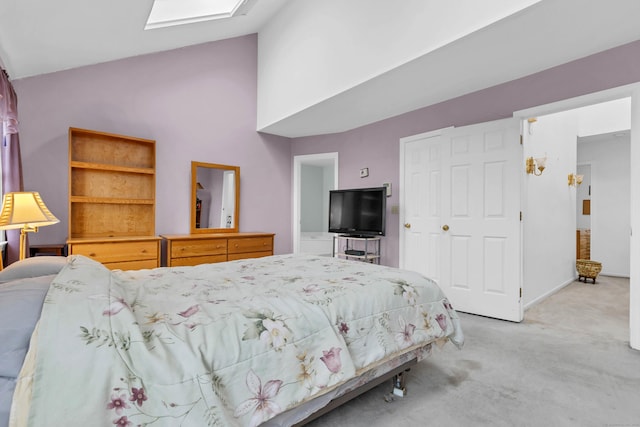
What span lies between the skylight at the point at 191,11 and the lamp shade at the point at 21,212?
2.11 m

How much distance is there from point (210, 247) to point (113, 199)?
117cm

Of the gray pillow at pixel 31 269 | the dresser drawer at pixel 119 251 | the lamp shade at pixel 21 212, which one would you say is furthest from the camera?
the dresser drawer at pixel 119 251

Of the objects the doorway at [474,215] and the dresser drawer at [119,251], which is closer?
the dresser drawer at [119,251]

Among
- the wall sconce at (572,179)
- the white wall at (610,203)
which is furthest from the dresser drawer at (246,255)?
the white wall at (610,203)

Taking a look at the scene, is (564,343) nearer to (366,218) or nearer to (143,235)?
(366,218)

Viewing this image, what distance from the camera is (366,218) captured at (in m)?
4.25

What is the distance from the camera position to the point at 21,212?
1974mm

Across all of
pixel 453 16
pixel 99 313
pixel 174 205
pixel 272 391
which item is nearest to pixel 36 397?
pixel 99 313

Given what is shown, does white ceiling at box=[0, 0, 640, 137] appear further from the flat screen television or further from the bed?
the bed

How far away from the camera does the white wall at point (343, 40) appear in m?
2.37

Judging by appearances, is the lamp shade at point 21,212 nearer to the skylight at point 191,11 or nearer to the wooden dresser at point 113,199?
the wooden dresser at point 113,199

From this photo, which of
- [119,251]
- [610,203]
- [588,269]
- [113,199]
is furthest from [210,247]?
[610,203]

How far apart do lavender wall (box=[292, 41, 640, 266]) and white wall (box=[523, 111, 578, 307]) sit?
43 cm

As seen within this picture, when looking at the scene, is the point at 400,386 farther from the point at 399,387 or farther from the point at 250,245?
the point at 250,245
